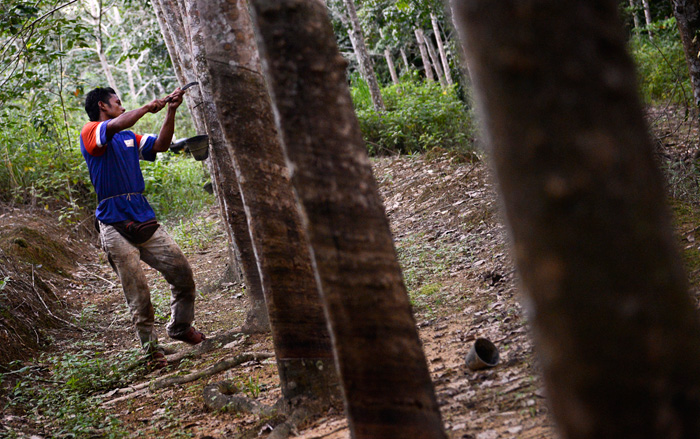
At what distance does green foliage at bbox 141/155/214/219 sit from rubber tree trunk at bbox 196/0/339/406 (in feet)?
34.1

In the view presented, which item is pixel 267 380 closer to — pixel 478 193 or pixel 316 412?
pixel 316 412

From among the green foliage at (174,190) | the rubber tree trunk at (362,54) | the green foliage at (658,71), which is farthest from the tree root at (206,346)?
the green foliage at (658,71)

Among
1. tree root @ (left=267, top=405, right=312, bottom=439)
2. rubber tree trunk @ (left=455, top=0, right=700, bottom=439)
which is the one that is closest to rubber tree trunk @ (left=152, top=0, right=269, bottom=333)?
tree root @ (left=267, top=405, right=312, bottom=439)

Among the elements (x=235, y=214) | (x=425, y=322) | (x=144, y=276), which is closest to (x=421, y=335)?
(x=425, y=322)

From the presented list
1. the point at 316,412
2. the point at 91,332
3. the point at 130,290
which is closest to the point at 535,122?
the point at 316,412

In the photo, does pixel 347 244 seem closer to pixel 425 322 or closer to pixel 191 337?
pixel 425 322

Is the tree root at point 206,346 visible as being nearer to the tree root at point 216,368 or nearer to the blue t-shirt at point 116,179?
the tree root at point 216,368

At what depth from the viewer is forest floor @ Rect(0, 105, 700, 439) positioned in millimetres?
3294

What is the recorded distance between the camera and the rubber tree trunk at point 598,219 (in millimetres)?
1162

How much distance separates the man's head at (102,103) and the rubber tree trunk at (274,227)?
204cm

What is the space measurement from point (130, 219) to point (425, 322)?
2.72 meters

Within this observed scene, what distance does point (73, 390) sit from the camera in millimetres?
5156

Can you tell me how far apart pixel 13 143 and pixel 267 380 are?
10.2m

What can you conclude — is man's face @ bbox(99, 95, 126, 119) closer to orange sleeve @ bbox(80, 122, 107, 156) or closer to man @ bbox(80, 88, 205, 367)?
man @ bbox(80, 88, 205, 367)
